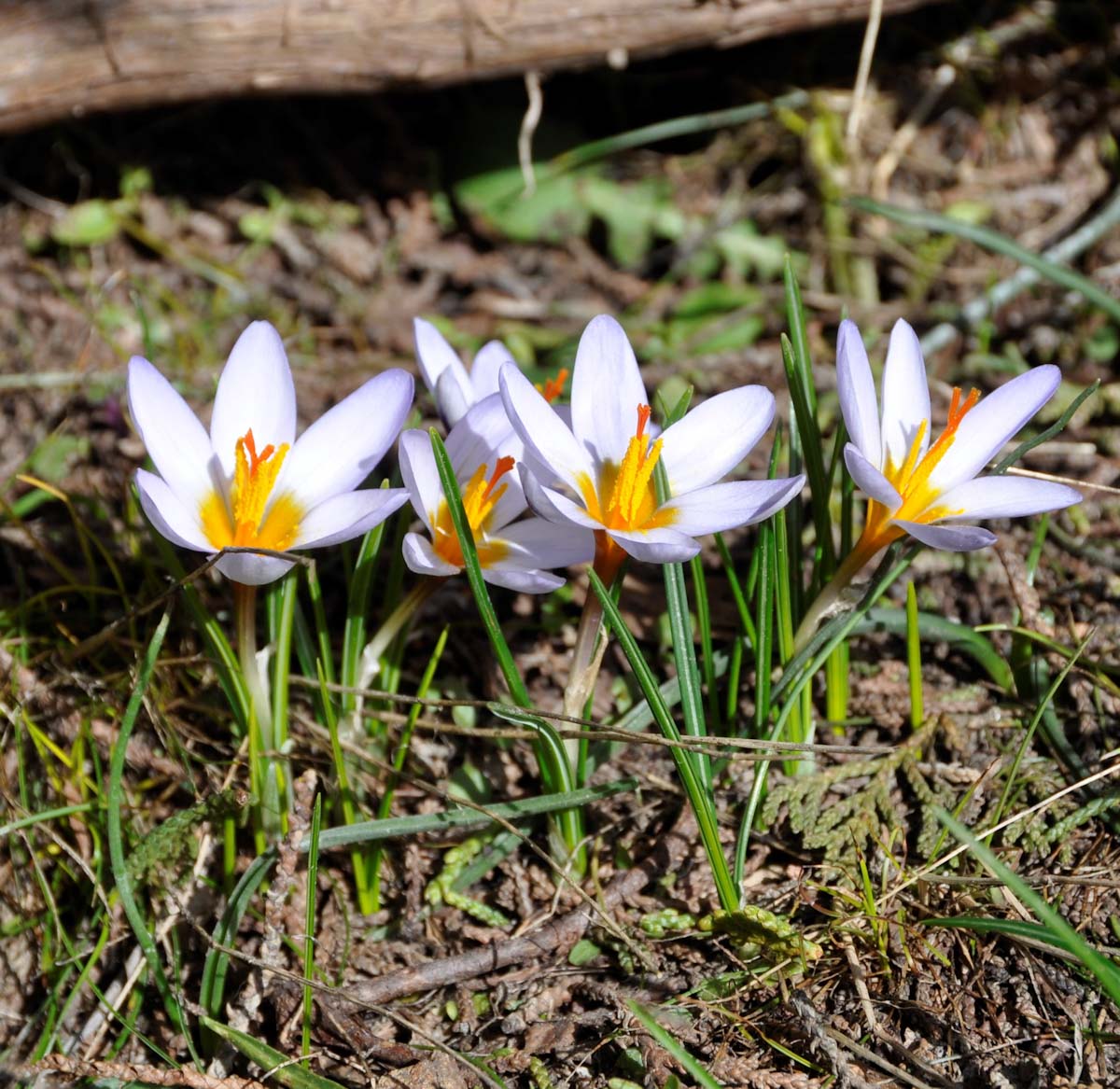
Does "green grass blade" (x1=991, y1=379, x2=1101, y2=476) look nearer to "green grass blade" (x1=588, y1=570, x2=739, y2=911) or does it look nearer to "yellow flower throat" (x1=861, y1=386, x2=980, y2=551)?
"yellow flower throat" (x1=861, y1=386, x2=980, y2=551)

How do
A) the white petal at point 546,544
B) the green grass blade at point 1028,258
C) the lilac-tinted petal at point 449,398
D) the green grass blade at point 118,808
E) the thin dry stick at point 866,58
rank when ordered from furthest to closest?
the thin dry stick at point 866,58 < the green grass blade at point 1028,258 < the lilac-tinted petal at point 449,398 < the white petal at point 546,544 < the green grass blade at point 118,808

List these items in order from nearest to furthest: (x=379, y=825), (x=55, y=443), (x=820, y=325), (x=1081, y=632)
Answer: (x=379, y=825) < (x=1081, y=632) < (x=55, y=443) < (x=820, y=325)

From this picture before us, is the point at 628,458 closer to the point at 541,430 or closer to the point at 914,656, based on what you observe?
the point at 541,430

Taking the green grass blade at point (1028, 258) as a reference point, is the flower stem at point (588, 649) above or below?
below

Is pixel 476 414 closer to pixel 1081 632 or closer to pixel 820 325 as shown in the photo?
pixel 1081 632

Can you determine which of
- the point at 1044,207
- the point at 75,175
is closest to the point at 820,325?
the point at 1044,207

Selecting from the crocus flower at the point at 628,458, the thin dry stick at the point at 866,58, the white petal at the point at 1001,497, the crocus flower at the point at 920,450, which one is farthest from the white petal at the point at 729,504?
the thin dry stick at the point at 866,58

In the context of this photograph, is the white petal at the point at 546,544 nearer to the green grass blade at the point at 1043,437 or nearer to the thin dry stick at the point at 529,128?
the green grass blade at the point at 1043,437
